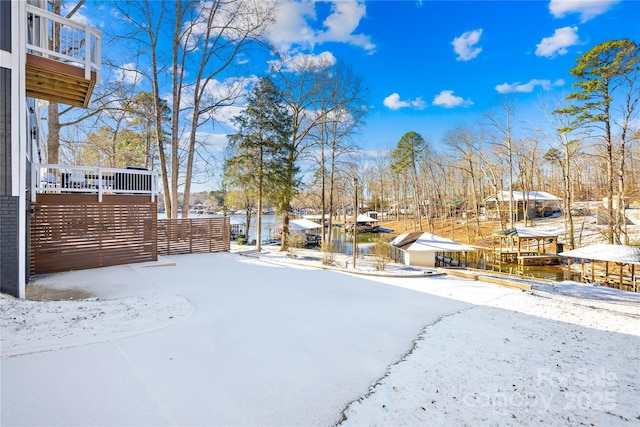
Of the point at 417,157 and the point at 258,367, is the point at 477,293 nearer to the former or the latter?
the point at 258,367

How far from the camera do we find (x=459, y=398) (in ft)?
9.58

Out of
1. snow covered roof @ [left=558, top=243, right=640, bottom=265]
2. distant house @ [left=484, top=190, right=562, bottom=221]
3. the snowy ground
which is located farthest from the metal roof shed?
distant house @ [left=484, top=190, right=562, bottom=221]

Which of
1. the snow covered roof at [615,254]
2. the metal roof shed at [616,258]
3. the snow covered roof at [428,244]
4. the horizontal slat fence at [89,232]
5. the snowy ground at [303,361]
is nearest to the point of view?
the snowy ground at [303,361]

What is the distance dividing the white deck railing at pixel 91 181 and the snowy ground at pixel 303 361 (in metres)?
3.20

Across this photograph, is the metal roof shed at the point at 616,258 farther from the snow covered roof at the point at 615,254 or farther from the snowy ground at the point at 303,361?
the snowy ground at the point at 303,361

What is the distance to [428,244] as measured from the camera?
1395 centimetres

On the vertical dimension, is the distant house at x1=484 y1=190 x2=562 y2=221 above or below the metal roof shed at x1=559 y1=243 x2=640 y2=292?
above

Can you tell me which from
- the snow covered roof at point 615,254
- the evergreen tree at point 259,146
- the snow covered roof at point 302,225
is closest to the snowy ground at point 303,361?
the snow covered roof at point 615,254

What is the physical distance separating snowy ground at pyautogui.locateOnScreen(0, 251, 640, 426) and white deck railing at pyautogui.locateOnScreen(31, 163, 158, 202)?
3.20 m

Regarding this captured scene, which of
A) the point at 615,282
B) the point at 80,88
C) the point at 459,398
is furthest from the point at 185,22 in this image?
the point at 615,282

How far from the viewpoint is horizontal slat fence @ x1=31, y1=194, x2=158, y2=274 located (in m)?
7.72

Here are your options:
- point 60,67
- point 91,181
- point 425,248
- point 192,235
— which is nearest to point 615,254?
point 425,248

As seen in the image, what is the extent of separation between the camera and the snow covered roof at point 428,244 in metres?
13.4

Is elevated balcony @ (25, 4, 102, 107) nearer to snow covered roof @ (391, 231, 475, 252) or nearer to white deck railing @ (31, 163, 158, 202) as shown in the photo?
white deck railing @ (31, 163, 158, 202)
